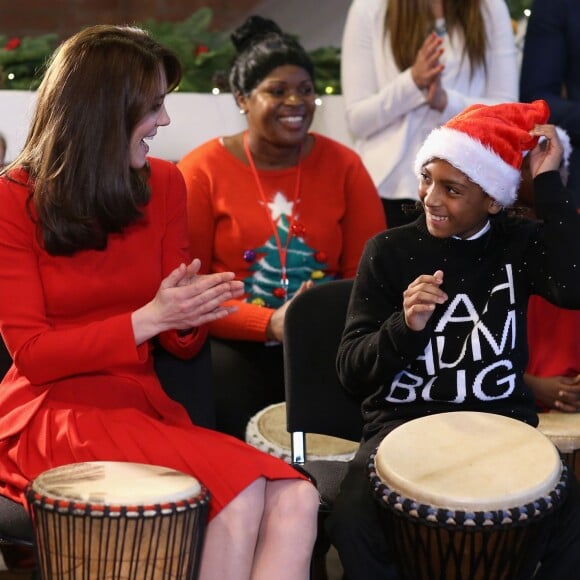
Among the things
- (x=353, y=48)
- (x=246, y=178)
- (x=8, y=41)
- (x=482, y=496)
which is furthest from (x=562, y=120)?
(x=8, y=41)

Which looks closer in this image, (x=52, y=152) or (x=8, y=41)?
(x=52, y=152)

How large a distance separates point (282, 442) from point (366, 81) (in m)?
1.61

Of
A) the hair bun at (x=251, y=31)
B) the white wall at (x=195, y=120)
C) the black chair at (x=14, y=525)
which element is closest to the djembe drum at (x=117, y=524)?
the black chair at (x=14, y=525)

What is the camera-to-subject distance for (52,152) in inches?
104

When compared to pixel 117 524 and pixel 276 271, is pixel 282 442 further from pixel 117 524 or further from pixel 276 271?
pixel 117 524

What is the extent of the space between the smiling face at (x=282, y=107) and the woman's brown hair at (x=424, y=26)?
0.47 meters

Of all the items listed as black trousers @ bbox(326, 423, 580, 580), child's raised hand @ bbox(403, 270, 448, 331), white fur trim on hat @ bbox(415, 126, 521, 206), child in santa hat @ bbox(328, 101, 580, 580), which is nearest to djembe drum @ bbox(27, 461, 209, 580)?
black trousers @ bbox(326, 423, 580, 580)

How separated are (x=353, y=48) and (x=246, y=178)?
76 cm

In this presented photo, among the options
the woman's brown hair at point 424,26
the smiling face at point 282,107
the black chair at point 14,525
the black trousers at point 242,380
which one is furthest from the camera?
the woman's brown hair at point 424,26

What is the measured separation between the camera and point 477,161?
2666 millimetres

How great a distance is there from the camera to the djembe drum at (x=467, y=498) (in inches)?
89.0

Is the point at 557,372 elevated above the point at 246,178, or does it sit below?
below

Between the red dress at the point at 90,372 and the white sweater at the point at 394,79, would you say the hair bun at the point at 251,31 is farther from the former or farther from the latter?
the red dress at the point at 90,372

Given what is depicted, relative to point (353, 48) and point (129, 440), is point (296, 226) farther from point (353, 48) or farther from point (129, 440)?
point (129, 440)
